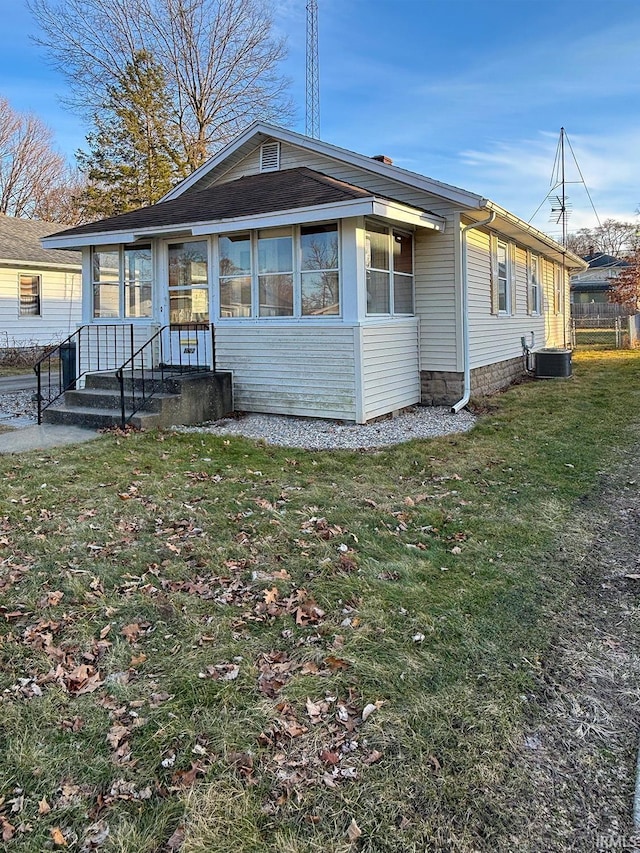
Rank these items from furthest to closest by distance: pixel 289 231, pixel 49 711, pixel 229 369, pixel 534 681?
1. pixel 229 369
2. pixel 289 231
3. pixel 534 681
4. pixel 49 711

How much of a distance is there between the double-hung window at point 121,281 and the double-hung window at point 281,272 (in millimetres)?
1770

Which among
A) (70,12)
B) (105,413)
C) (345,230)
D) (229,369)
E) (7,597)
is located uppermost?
(70,12)

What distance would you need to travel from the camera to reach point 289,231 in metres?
9.07

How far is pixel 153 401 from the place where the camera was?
845cm

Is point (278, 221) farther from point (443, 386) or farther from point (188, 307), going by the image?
point (443, 386)

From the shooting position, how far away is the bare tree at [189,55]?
23.5m

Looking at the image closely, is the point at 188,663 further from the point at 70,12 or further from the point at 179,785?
the point at 70,12

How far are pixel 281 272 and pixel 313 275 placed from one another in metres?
0.57

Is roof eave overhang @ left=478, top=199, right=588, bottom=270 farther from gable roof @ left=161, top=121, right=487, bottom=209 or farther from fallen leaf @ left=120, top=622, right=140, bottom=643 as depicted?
fallen leaf @ left=120, top=622, right=140, bottom=643

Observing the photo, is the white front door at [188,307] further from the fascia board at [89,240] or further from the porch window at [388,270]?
the porch window at [388,270]

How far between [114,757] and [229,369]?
7855mm

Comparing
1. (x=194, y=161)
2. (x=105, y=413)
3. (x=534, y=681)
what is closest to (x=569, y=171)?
(x=194, y=161)

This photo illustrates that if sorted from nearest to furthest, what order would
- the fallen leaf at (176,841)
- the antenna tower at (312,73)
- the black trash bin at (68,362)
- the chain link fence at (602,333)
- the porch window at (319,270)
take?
the fallen leaf at (176,841) < the porch window at (319,270) < the black trash bin at (68,362) < the antenna tower at (312,73) < the chain link fence at (602,333)

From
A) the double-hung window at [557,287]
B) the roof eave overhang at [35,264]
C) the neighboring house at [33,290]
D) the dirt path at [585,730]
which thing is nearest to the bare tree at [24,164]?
the neighboring house at [33,290]
